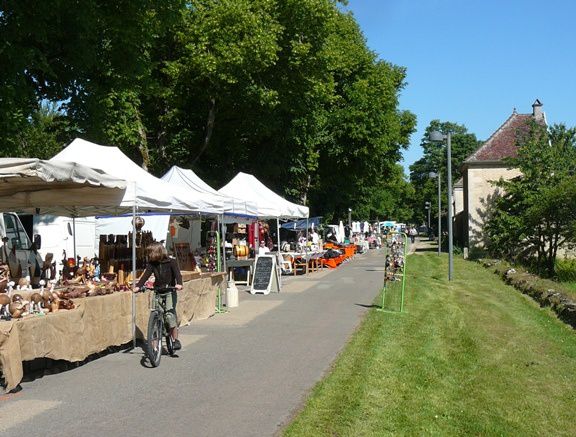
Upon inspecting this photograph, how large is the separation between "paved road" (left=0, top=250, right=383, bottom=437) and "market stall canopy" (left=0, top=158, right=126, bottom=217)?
2507mm

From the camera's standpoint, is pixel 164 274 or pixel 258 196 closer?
pixel 164 274

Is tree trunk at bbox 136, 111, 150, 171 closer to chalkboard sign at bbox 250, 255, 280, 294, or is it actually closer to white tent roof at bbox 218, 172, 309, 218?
white tent roof at bbox 218, 172, 309, 218

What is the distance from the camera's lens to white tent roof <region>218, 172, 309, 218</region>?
2186 cm

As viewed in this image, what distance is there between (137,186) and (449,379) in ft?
18.7

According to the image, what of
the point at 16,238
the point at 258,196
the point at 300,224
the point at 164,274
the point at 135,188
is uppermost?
the point at 258,196

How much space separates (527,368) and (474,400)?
229 cm

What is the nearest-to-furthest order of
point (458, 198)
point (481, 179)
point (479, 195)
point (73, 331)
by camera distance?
point (73, 331), point (479, 195), point (481, 179), point (458, 198)

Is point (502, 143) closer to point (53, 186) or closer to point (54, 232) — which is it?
point (54, 232)

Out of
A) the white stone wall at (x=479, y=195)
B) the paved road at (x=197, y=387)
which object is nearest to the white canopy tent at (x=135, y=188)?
the paved road at (x=197, y=387)

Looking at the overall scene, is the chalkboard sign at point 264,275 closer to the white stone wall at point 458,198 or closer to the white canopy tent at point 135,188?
the white canopy tent at point 135,188

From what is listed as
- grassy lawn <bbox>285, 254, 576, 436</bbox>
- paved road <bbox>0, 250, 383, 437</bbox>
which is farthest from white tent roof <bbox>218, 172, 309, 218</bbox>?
paved road <bbox>0, 250, 383, 437</bbox>

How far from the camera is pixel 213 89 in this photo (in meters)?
28.2

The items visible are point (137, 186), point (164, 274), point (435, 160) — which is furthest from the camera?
point (435, 160)

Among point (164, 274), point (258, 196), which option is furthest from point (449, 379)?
point (258, 196)
